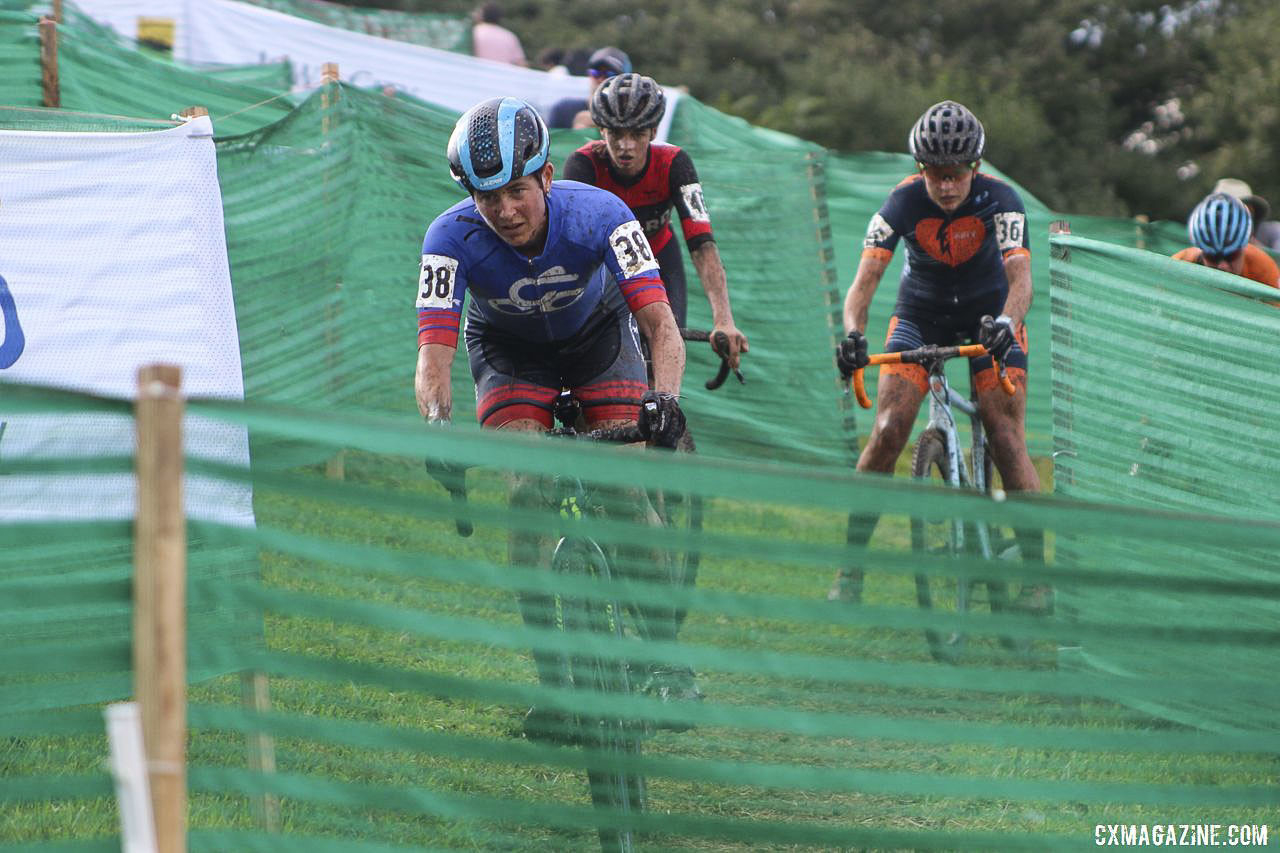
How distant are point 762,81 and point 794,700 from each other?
4059 centimetres

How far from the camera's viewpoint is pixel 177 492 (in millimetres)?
2867

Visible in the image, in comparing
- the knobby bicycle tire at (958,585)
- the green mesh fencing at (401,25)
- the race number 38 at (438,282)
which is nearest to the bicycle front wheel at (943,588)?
the knobby bicycle tire at (958,585)

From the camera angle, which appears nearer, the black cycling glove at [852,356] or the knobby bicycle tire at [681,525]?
the knobby bicycle tire at [681,525]

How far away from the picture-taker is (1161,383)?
630cm

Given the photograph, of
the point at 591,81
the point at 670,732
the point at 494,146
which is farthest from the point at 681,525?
the point at 591,81

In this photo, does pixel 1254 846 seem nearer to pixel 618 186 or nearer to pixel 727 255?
pixel 618 186

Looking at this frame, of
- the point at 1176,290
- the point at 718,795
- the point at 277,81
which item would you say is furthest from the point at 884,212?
the point at 277,81

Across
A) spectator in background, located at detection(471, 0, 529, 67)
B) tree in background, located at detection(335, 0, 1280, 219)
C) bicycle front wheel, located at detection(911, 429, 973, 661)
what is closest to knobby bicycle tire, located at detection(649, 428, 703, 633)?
bicycle front wheel, located at detection(911, 429, 973, 661)

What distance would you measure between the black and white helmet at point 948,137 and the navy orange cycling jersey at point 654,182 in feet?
3.53

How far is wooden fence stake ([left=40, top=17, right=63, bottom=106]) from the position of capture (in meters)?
9.27

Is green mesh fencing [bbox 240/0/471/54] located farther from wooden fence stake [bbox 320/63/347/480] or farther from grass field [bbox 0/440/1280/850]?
grass field [bbox 0/440/1280/850]

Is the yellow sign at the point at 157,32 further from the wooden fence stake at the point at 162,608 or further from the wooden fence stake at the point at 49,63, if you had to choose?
the wooden fence stake at the point at 162,608

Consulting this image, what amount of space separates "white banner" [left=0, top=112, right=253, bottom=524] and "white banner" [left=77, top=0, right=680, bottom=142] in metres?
9.77

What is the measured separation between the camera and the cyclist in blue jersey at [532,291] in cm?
523
